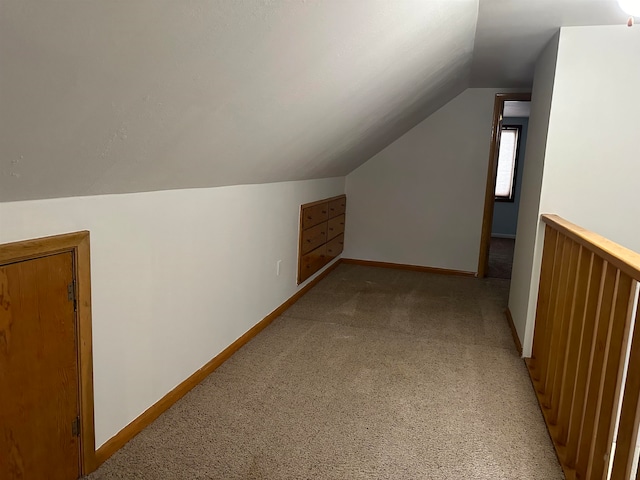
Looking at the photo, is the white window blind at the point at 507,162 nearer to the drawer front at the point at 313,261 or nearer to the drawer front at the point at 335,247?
the drawer front at the point at 335,247

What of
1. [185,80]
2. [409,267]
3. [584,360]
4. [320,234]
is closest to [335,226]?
[320,234]

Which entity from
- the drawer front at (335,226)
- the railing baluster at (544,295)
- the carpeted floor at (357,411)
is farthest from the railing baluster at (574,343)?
the drawer front at (335,226)

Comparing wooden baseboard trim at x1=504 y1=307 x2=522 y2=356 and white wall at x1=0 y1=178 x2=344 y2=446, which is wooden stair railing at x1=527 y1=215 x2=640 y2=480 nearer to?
wooden baseboard trim at x1=504 y1=307 x2=522 y2=356

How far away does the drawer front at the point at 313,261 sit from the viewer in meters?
3.84

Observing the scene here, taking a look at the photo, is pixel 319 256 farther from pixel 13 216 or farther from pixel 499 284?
pixel 13 216

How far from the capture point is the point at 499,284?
457 cm

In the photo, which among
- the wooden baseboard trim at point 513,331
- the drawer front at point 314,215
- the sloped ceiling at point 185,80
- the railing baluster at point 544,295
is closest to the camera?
the sloped ceiling at point 185,80

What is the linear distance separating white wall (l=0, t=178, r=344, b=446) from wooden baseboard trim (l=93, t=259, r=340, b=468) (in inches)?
1.1

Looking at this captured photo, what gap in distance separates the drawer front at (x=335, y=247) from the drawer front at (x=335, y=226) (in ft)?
0.19

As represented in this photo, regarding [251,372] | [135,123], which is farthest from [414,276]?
[135,123]

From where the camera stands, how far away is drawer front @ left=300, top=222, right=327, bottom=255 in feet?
12.5

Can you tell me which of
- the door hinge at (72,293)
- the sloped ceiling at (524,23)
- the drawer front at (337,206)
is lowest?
the door hinge at (72,293)

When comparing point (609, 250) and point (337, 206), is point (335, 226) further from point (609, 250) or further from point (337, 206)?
point (609, 250)

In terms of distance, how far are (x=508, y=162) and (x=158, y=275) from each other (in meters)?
6.75
